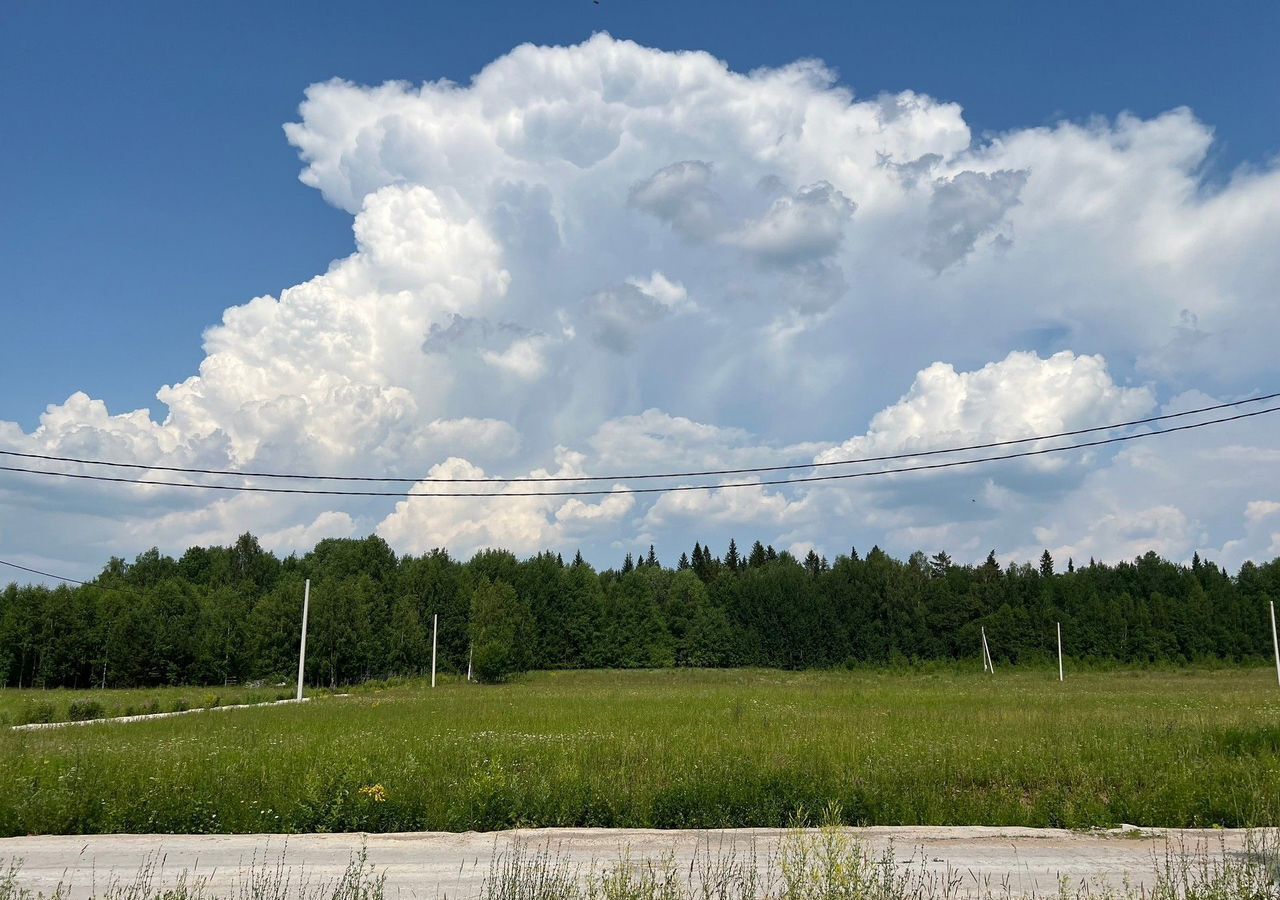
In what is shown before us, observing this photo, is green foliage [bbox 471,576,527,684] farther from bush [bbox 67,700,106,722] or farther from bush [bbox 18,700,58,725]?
bush [bbox 18,700,58,725]

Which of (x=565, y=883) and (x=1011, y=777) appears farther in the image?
(x=1011, y=777)

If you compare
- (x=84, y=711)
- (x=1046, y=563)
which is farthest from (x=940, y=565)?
(x=84, y=711)

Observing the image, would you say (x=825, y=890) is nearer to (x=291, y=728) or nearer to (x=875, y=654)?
(x=291, y=728)

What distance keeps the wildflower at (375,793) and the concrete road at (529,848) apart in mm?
1220

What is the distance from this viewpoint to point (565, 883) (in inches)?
307

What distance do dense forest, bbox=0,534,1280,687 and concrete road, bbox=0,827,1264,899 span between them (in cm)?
6463

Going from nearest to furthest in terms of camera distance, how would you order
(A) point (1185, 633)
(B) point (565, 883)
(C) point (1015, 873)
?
1. (B) point (565, 883)
2. (C) point (1015, 873)
3. (A) point (1185, 633)

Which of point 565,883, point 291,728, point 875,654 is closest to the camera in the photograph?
point 565,883

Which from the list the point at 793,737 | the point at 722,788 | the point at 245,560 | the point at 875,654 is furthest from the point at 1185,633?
the point at 245,560

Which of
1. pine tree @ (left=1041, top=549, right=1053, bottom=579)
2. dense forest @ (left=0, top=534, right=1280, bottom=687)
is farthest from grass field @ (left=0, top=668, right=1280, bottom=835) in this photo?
pine tree @ (left=1041, top=549, right=1053, bottom=579)

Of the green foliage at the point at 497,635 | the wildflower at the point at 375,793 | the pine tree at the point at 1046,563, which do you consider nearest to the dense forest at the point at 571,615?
the green foliage at the point at 497,635

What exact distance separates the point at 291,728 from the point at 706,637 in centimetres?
9599

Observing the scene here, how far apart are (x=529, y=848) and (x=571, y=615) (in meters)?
103

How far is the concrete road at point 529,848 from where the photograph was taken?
961 centimetres
